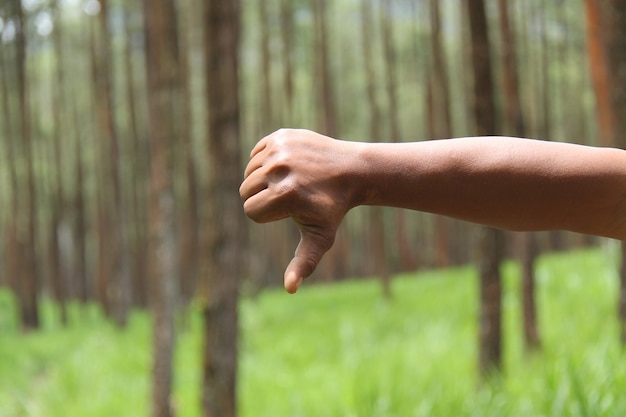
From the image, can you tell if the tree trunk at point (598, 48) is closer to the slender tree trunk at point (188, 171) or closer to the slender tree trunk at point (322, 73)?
the slender tree trunk at point (188, 171)

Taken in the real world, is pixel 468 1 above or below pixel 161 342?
above

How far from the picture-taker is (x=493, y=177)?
73.8 inches

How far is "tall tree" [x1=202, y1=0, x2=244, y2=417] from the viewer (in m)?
5.44

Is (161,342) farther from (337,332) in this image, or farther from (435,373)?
(337,332)

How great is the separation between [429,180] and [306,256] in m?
0.33

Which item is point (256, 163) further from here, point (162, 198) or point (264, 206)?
point (162, 198)

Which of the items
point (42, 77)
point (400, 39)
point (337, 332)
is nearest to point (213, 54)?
point (337, 332)

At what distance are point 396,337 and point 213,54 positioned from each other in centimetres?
574

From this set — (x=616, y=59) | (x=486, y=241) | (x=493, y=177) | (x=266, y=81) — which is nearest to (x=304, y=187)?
(x=493, y=177)

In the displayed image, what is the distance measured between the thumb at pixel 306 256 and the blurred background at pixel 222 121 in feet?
11.0

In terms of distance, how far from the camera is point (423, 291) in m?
15.0

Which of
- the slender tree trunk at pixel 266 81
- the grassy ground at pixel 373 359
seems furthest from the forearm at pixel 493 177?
the slender tree trunk at pixel 266 81

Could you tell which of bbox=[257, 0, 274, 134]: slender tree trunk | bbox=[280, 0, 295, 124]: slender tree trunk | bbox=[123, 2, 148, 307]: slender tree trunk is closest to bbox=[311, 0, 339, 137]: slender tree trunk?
bbox=[280, 0, 295, 124]: slender tree trunk

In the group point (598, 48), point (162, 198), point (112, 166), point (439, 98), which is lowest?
point (162, 198)
